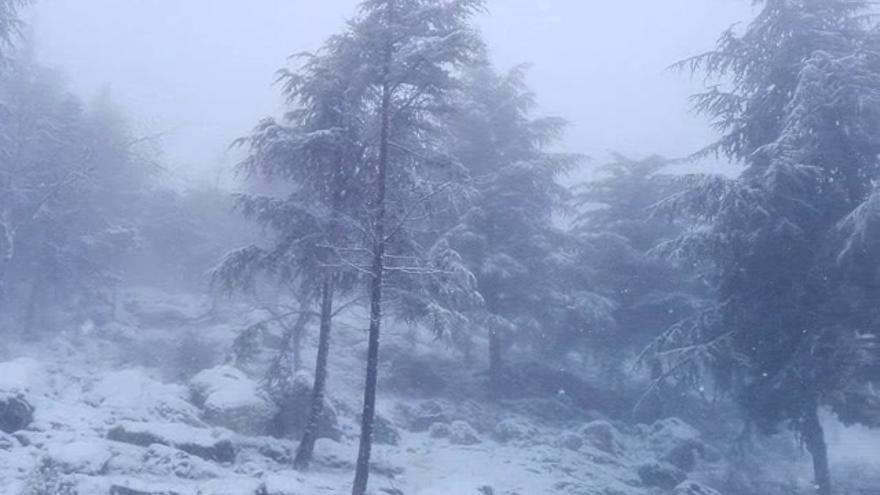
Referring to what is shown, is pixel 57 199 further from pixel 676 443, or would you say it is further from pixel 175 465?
pixel 676 443

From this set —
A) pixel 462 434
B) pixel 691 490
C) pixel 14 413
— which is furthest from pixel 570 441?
pixel 14 413

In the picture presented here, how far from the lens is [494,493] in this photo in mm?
16266

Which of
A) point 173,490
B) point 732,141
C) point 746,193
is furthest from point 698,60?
point 173,490

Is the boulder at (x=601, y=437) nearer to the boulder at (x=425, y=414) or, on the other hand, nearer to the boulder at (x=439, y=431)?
the boulder at (x=425, y=414)

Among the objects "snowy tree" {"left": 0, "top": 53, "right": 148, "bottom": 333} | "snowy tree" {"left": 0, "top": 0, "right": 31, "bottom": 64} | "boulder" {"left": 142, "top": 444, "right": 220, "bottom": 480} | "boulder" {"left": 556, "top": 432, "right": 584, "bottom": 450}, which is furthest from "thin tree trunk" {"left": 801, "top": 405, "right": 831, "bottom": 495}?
"snowy tree" {"left": 0, "top": 0, "right": 31, "bottom": 64}

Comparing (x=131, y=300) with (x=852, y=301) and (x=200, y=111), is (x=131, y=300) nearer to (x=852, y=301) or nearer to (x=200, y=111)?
(x=852, y=301)

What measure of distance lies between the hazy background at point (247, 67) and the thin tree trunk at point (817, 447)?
37340mm

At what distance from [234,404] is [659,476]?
1293 cm

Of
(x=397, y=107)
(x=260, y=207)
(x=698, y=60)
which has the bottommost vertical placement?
(x=260, y=207)

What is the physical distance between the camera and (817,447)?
1792cm

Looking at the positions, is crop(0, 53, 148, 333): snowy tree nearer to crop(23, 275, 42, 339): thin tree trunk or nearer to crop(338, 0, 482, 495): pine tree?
crop(23, 275, 42, 339): thin tree trunk

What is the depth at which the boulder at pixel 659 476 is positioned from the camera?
19.4 meters

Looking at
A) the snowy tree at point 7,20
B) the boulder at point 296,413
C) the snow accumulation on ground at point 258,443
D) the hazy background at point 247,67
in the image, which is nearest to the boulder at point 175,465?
the snow accumulation on ground at point 258,443

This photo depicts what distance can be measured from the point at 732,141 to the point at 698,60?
2.88m
